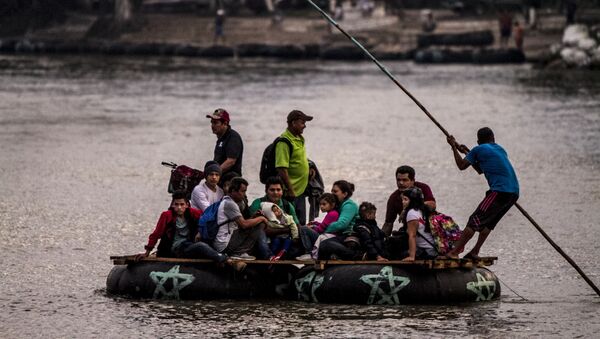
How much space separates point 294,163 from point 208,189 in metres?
0.93

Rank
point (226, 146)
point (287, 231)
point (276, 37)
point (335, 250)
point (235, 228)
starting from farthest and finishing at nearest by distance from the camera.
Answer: point (276, 37)
point (226, 146)
point (287, 231)
point (235, 228)
point (335, 250)

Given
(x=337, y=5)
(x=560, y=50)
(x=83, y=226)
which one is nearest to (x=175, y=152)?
(x=83, y=226)

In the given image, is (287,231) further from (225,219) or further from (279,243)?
(225,219)

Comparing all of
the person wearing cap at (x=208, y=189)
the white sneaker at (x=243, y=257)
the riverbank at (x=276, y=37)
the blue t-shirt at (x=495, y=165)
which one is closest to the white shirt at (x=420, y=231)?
the blue t-shirt at (x=495, y=165)

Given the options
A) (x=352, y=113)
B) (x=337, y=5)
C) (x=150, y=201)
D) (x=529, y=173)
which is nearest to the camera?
(x=150, y=201)

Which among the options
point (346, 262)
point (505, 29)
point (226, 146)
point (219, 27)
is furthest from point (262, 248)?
point (219, 27)

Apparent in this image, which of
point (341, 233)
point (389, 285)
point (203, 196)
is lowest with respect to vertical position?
point (389, 285)

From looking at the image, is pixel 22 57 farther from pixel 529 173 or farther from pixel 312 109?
pixel 529 173

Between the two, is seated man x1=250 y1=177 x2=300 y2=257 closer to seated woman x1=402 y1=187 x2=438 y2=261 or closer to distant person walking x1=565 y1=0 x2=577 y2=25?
seated woman x1=402 y1=187 x2=438 y2=261

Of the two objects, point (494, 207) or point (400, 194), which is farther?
point (400, 194)

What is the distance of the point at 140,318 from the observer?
13406 millimetres

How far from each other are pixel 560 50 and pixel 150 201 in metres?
36.3

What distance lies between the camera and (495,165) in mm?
13984

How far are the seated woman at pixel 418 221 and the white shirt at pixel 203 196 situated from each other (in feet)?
5.72
